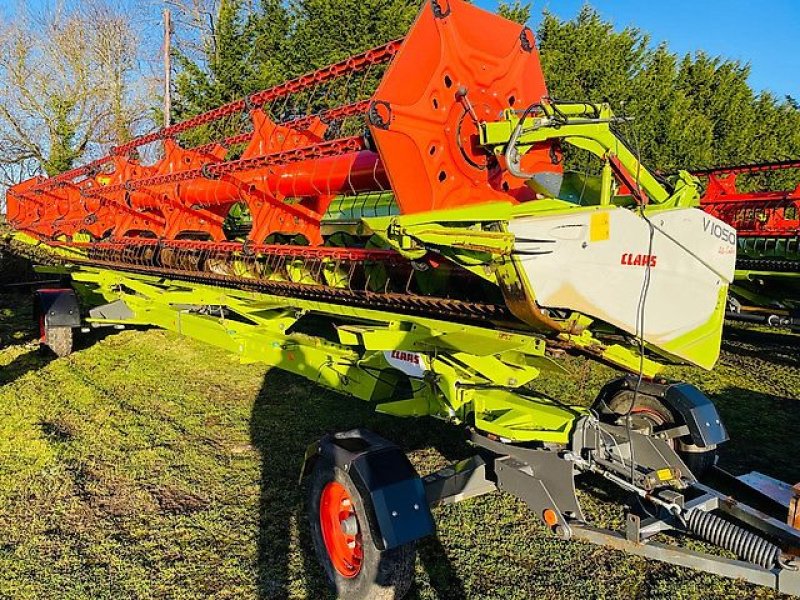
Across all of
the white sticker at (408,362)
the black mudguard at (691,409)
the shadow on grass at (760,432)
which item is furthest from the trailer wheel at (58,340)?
the shadow on grass at (760,432)

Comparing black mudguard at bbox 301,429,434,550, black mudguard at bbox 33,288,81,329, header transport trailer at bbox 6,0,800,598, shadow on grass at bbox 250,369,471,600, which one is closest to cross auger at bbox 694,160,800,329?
shadow on grass at bbox 250,369,471,600

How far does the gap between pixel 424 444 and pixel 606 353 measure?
208cm

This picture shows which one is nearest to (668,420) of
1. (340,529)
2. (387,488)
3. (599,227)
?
(599,227)

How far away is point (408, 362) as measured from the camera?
3885 millimetres

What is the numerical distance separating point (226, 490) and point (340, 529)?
1329mm

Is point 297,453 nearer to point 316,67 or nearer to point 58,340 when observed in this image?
point 58,340

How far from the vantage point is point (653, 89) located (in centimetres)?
2166

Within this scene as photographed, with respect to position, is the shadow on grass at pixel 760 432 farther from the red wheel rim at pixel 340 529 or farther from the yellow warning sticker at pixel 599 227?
the red wheel rim at pixel 340 529

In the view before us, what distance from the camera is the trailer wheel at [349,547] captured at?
9.34ft

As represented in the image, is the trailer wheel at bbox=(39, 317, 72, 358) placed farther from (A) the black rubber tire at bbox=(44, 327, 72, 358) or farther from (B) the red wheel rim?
(B) the red wheel rim

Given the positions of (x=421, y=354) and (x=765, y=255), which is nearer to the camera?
(x=421, y=354)

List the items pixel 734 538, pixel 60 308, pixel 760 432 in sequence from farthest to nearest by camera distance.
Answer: pixel 60 308 → pixel 760 432 → pixel 734 538

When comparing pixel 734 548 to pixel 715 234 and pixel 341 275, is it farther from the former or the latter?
pixel 341 275

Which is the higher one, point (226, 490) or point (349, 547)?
point (349, 547)
